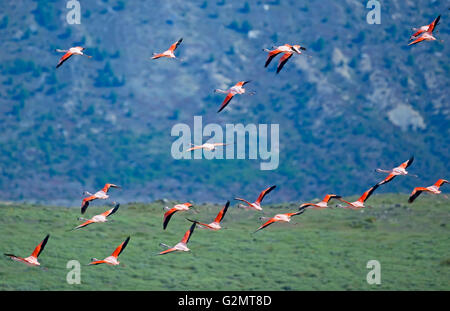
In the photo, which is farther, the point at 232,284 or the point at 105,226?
the point at 105,226

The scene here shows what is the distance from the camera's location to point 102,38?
6998 inches

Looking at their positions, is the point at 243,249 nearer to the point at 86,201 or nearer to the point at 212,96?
the point at 86,201

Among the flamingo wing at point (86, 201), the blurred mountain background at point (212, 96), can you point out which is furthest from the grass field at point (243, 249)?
the blurred mountain background at point (212, 96)

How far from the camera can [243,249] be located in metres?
90.8

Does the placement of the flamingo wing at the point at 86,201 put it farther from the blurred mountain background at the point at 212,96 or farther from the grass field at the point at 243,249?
the blurred mountain background at the point at 212,96

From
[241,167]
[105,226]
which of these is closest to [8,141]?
[241,167]

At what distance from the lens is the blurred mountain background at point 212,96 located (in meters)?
159

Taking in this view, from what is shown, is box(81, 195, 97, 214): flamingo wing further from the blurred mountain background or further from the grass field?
the blurred mountain background

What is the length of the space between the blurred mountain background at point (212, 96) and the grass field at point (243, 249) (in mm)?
48893

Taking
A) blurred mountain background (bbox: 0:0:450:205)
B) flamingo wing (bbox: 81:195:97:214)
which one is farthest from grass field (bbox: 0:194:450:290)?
blurred mountain background (bbox: 0:0:450:205)

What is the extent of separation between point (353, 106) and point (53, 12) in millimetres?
42768

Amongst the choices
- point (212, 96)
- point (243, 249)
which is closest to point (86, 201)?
point (243, 249)
